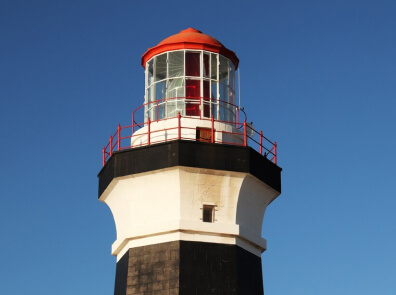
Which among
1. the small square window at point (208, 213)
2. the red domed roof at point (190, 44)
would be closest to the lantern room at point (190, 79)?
the red domed roof at point (190, 44)

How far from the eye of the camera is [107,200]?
19.9 metres

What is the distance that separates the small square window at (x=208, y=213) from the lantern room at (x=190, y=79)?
2.20 metres

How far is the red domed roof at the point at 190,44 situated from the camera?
19.9m

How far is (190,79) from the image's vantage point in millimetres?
19797

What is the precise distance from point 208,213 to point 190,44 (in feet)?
12.9

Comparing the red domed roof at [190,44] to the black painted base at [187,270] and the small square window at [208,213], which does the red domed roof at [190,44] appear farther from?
the black painted base at [187,270]

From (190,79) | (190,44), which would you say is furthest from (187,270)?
(190,44)

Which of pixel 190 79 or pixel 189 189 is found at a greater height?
pixel 190 79

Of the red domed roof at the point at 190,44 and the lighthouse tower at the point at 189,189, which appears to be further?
the red domed roof at the point at 190,44

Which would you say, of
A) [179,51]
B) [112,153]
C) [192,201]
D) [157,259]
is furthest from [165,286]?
[179,51]

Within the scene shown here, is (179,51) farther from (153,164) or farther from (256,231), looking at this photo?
(256,231)

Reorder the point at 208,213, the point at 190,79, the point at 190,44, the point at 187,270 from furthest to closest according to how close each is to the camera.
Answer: the point at 190,44 < the point at 190,79 < the point at 208,213 < the point at 187,270

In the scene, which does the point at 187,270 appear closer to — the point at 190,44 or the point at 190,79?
the point at 190,79

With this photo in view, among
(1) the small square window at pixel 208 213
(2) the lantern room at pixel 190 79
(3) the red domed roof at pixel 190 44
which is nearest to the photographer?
(1) the small square window at pixel 208 213
